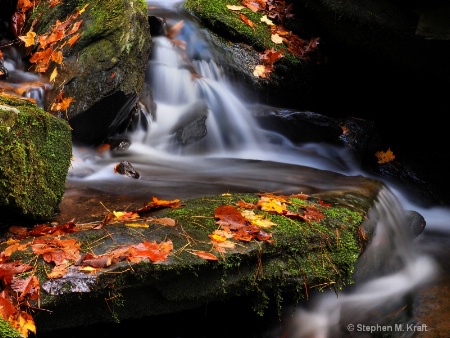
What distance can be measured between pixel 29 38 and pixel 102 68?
1.58 metres

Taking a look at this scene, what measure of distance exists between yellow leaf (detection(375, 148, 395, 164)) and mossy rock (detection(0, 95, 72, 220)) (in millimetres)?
5065

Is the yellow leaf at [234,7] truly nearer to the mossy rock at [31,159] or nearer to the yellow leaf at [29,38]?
the yellow leaf at [29,38]

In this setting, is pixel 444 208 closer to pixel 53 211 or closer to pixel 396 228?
pixel 396 228

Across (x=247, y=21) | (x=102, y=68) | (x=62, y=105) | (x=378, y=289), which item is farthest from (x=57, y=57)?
(x=378, y=289)

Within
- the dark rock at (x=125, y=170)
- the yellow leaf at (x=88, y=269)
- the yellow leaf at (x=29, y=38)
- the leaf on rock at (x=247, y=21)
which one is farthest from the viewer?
the leaf on rock at (x=247, y=21)

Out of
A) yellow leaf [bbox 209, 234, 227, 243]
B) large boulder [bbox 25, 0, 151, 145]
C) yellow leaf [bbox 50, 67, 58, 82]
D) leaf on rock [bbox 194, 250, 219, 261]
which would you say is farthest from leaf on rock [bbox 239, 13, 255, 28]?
leaf on rock [bbox 194, 250, 219, 261]

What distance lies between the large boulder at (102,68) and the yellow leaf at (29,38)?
0.16 metres

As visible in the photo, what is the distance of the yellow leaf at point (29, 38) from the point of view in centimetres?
630

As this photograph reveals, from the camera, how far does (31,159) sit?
3.54 meters

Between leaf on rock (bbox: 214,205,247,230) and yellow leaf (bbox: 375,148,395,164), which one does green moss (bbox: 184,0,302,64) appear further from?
leaf on rock (bbox: 214,205,247,230)

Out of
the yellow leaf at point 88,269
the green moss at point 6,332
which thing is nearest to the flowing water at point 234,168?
the yellow leaf at point 88,269

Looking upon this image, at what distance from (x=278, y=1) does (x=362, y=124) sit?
272 centimetres

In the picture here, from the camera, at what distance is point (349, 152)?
7.01 m

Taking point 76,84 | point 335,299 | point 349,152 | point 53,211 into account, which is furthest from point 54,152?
point 349,152
